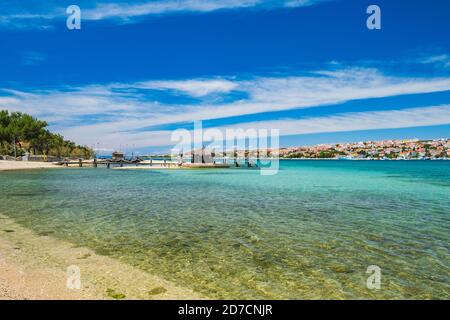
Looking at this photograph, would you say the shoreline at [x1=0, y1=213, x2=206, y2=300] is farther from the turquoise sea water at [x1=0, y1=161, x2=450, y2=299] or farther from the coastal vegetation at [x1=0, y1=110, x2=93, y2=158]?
the coastal vegetation at [x1=0, y1=110, x2=93, y2=158]

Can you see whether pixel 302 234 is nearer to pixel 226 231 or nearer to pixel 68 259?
pixel 226 231

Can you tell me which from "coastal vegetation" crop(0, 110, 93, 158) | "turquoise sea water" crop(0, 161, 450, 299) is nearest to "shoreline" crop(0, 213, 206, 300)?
"turquoise sea water" crop(0, 161, 450, 299)

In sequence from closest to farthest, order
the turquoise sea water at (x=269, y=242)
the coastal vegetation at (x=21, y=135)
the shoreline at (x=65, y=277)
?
the shoreline at (x=65, y=277) → the turquoise sea water at (x=269, y=242) → the coastal vegetation at (x=21, y=135)

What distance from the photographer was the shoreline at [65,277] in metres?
6.57

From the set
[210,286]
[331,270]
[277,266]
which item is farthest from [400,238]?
[210,286]

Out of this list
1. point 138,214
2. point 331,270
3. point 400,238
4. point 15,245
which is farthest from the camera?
point 138,214

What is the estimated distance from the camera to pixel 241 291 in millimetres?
6988

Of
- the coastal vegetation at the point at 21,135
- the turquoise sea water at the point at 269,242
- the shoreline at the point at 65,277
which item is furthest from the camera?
the coastal vegetation at the point at 21,135

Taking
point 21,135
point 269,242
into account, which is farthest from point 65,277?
point 21,135

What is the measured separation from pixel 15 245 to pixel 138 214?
20.2 ft

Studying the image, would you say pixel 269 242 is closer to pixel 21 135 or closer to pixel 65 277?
pixel 65 277

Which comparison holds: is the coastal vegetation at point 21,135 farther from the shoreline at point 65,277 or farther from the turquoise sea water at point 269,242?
the shoreline at point 65,277

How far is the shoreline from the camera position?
259 inches

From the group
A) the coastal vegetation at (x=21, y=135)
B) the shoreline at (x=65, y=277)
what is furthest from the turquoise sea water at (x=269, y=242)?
the coastal vegetation at (x=21, y=135)
